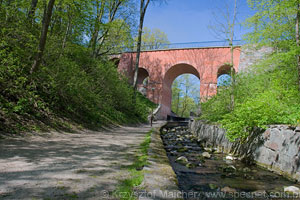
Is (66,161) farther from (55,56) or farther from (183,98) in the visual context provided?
(183,98)

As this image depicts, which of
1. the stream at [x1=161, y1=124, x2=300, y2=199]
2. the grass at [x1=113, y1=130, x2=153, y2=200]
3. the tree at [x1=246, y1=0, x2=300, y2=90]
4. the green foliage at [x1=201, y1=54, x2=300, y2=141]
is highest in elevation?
the tree at [x1=246, y1=0, x2=300, y2=90]

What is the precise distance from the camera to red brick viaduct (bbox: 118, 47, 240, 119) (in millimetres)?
28000

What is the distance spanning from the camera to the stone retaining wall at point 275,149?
11.5ft

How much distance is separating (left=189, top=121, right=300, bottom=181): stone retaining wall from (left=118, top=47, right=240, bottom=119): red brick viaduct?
22.2m

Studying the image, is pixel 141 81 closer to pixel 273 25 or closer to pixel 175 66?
pixel 175 66

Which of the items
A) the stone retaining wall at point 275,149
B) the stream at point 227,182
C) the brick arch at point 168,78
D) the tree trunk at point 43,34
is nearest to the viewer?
the stream at point 227,182

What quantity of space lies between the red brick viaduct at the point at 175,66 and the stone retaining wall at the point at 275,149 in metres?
22.2

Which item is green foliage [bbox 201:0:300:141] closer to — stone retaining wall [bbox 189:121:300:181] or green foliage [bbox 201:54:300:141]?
green foliage [bbox 201:54:300:141]

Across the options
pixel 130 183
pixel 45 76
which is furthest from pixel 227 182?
pixel 45 76

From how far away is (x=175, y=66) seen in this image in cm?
3067

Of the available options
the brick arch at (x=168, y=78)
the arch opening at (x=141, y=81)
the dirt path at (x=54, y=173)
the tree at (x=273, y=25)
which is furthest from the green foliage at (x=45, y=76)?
the arch opening at (x=141, y=81)

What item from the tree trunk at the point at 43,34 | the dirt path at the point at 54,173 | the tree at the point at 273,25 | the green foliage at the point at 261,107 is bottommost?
the dirt path at the point at 54,173

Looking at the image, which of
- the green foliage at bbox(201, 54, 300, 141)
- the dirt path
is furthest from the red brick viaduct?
the dirt path

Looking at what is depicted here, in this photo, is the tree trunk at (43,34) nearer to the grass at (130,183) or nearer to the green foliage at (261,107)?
the grass at (130,183)
